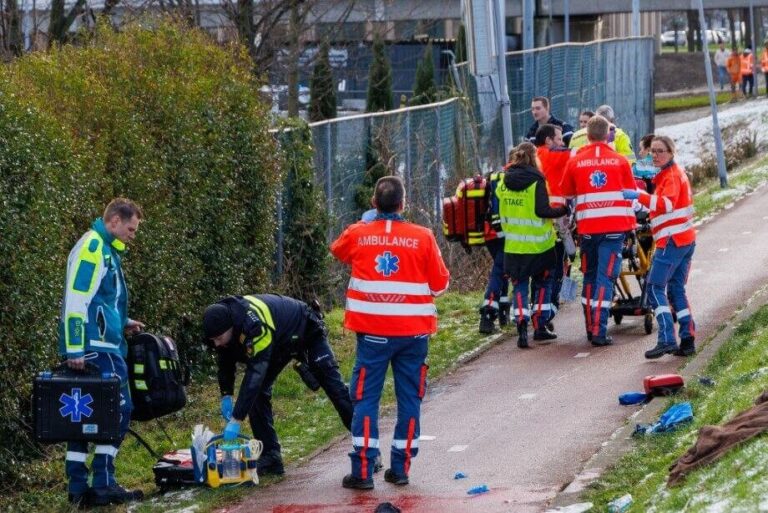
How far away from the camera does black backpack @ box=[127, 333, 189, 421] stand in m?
9.49

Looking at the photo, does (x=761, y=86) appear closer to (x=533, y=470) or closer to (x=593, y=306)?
(x=593, y=306)

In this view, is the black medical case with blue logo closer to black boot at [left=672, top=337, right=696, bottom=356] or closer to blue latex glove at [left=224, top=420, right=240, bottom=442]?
blue latex glove at [left=224, top=420, right=240, bottom=442]

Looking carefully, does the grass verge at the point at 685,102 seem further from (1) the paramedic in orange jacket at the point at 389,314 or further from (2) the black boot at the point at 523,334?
(1) the paramedic in orange jacket at the point at 389,314

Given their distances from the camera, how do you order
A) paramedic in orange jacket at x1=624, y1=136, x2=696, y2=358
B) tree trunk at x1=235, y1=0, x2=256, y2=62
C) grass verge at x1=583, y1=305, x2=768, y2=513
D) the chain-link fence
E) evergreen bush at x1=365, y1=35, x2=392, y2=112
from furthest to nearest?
evergreen bush at x1=365, y1=35, x2=392, y2=112
tree trunk at x1=235, y1=0, x2=256, y2=62
the chain-link fence
paramedic in orange jacket at x1=624, y1=136, x2=696, y2=358
grass verge at x1=583, y1=305, x2=768, y2=513

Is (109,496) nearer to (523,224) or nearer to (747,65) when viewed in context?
(523,224)

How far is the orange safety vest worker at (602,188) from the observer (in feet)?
42.7

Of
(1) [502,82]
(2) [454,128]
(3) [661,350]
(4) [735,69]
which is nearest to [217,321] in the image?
(3) [661,350]

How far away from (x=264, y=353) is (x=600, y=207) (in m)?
4.95

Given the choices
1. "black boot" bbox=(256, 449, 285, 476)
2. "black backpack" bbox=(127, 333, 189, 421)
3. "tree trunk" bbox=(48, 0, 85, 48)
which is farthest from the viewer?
"tree trunk" bbox=(48, 0, 85, 48)

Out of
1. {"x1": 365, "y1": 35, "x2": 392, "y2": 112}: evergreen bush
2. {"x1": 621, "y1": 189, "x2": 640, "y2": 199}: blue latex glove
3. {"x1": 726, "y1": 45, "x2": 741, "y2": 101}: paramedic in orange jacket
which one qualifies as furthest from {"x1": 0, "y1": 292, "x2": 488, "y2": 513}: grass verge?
{"x1": 726, "y1": 45, "x2": 741, "y2": 101}: paramedic in orange jacket

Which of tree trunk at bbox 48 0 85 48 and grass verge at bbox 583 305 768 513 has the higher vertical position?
tree trunk at bbox 48 0 85 48

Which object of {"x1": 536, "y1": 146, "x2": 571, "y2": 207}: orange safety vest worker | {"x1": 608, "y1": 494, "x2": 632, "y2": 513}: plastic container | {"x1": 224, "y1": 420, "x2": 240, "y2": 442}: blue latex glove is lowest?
{"x1": 608, "y1": 494, "x2": 632, "y2": 513}: plastic container

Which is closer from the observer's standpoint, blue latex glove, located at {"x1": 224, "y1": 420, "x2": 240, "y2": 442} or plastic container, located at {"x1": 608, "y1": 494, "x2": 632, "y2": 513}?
plastic container, located at {"x1": 608, "y1": 494, "x2": 632, "y2": 513}

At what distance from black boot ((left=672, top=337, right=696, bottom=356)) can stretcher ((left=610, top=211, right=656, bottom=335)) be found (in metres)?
1.14
